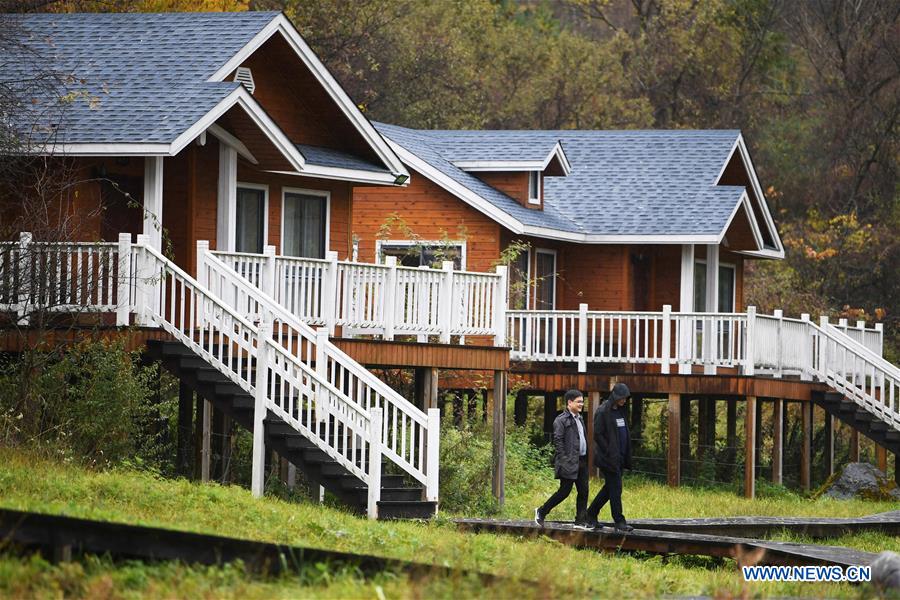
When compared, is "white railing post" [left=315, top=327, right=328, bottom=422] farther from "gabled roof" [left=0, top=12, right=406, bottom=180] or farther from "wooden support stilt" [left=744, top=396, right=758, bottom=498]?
"wooden support stilt" [left=744, top=396, right=758, bottom=498]

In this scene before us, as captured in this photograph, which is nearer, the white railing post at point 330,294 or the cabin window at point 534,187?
the white railing post at point 330,294

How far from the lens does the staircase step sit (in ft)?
61.6

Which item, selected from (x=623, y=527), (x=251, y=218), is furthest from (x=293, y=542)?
(x=251, y=218)

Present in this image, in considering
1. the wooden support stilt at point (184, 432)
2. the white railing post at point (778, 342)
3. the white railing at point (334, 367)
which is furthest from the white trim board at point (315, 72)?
the white railing post at point (778, 342)

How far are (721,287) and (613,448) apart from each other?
1964cm

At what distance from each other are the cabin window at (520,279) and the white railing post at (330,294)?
9.99 meters

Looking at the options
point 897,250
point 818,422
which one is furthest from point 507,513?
point 897,250

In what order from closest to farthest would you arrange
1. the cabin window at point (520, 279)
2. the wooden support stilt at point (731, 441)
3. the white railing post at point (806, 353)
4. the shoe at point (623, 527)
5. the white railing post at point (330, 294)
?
the shoe at point (623, 527), the white railing post at point (330, 294), the white railing post at point (806, 353), the cabin window at point (520, 279), the wooden support stilt at point (731, 441)

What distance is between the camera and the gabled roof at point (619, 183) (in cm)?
3288

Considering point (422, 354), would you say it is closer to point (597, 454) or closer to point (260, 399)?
point (260, 399)

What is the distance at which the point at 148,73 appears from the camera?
2320cm

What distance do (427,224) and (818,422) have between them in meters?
16.1

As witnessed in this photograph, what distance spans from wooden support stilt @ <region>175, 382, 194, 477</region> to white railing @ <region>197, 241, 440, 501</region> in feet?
7.07

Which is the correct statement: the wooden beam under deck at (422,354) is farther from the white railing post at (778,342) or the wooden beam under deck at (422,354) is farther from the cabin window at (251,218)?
the white railing post at (778,342)
